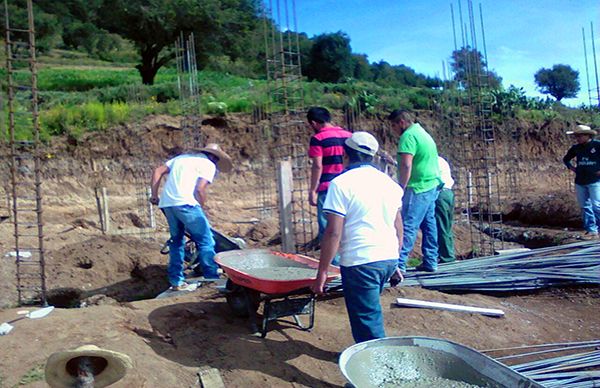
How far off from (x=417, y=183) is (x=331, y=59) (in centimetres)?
3527

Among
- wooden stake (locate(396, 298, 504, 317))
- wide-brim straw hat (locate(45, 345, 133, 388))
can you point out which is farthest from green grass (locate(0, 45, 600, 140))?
wide-brim straw hat (locate(45, 345, 133, 388))

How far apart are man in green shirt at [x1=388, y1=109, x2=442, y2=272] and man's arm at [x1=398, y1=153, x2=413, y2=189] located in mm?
14

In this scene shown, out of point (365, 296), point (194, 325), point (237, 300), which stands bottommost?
point (194, 325)

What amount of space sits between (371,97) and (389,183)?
18.6m

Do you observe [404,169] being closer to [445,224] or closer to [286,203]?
[445,224]

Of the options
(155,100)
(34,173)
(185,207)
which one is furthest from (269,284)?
(155,100)

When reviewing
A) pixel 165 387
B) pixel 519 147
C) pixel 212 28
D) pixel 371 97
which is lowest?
pixel 165 387

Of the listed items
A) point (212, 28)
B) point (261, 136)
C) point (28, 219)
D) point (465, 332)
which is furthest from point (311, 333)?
point (212, 28)

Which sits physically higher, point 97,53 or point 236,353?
point 97,53

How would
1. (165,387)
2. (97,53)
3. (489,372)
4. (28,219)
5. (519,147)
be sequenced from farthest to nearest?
(97,53) < (519,147) < (28,219) < (165,387) < (489,372)

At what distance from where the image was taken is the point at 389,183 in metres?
3.68

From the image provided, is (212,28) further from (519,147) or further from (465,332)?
(465,332)

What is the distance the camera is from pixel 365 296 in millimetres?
3561

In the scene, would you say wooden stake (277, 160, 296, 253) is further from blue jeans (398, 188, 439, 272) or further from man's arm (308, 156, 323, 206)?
blue jeans (398, 188, 439, 272)
